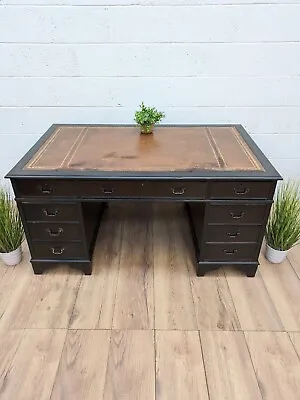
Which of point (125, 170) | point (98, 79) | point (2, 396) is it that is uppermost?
point (98, 79)

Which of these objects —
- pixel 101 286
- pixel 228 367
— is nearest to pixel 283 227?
pixel 228 367

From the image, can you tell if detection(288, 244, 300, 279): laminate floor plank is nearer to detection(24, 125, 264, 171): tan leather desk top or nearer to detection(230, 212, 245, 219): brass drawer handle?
detection(230, 212, 245, 219): brass drawer handle

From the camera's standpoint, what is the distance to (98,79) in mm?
2059

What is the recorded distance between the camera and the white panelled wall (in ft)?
6.15

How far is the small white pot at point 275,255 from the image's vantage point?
1.91 meters

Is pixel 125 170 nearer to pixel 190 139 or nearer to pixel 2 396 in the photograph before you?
pixel 190 139

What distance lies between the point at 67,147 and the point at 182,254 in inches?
38.5

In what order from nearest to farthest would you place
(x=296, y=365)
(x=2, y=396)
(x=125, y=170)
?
(x=2, y=396), (x=296, y=365), (x=125, y=170)

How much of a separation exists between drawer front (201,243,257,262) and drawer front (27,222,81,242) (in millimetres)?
726

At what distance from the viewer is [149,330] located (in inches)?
61.3

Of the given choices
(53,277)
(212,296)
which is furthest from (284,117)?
(53,277)

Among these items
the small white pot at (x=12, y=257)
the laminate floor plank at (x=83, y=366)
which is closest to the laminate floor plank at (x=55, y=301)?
the laminate floor plank at (x=83, y=366)

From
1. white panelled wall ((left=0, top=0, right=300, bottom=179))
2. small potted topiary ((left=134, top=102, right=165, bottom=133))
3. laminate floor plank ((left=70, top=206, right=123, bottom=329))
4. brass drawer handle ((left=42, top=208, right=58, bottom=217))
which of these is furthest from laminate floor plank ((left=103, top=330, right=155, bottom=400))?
white panelled wall ((left=0, top=0, right=300, bottom=179))

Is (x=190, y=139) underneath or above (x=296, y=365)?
above
